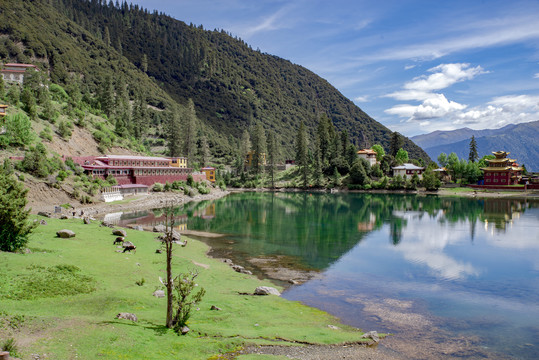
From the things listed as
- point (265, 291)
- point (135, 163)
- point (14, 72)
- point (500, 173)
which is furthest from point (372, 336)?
point (500, 173)

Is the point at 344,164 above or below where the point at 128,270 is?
above

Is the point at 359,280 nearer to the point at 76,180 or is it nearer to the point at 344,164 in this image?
the point at 76,180

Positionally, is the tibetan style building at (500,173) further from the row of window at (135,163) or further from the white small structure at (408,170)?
the row of window at (135,163)

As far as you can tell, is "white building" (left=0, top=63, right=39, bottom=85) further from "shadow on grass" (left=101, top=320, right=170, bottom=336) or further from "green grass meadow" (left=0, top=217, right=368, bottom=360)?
"shadow on grass" (left=101, top=320, right=170, bottom=336)

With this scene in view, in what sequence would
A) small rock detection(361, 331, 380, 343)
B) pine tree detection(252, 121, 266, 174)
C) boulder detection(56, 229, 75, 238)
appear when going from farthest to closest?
pine tree detection(252, 121, 266, 174) < boulder detection(56, 229, 75, 238) < small rock detection(361, 331, 380, 343)

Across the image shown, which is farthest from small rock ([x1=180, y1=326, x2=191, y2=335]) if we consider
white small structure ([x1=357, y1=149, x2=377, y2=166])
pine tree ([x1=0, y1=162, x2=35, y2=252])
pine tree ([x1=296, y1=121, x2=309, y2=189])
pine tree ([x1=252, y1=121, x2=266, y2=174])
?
white small structure ([x1=357, y1=149, x2=377, y2=166])

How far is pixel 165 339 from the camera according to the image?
15.1 metres

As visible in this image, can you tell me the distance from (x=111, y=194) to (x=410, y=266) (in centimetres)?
6139

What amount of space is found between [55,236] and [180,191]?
68.0 metres

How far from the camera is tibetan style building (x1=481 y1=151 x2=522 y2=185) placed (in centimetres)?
11862

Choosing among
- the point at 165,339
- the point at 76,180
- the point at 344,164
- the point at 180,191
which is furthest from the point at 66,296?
the point at 344,164

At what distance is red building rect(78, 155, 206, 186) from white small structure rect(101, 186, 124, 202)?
15.2ft

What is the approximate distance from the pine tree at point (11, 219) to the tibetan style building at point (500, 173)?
13006 centimetres

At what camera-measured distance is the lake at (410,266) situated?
68.4ft
